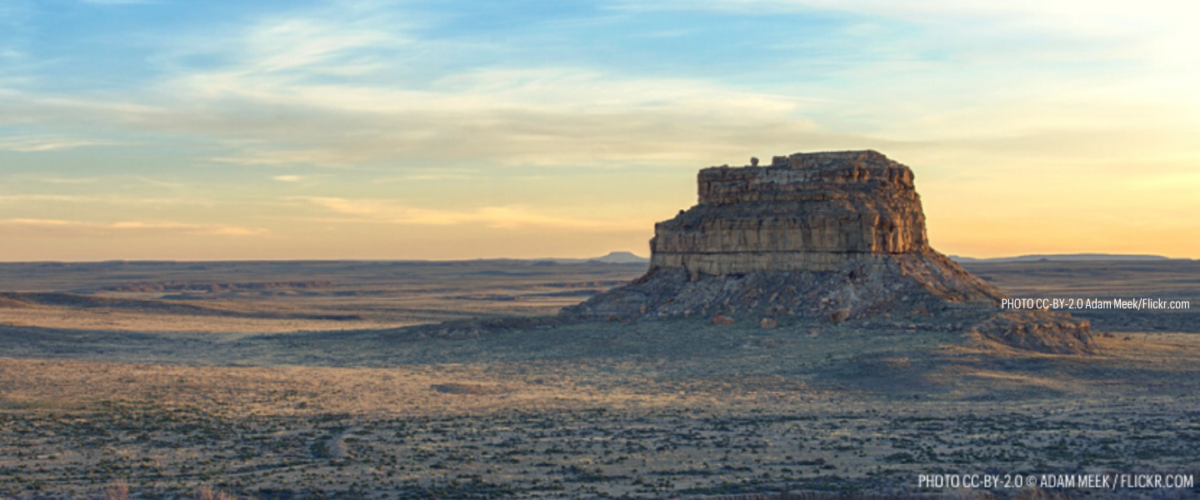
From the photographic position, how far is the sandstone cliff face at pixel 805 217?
40062mm

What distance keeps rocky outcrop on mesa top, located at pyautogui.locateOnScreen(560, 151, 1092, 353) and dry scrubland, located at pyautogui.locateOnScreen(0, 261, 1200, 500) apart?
5.66 feet

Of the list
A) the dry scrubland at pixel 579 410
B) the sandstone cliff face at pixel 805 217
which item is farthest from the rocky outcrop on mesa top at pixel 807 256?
the dry scrubland at pixel 579 410

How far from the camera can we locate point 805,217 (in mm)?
→ 40781

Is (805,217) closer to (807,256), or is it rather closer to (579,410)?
(807,256)

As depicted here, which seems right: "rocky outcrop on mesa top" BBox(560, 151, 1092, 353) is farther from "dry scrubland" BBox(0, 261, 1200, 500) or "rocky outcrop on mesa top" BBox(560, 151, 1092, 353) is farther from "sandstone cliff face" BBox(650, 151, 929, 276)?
"dry scrubland" BBox(0, 261, 1200, 500)

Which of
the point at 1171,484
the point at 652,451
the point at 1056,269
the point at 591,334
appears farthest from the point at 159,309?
the point at 1056,269

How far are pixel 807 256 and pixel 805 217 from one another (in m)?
1.52

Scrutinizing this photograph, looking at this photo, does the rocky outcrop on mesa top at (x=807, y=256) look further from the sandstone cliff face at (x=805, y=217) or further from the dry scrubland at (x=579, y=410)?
the dry scrubland at (x=579, y=410)

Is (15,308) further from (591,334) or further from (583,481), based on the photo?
(583,481)

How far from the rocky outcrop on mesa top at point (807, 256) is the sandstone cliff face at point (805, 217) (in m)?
0.04

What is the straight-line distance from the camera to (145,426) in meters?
21.8

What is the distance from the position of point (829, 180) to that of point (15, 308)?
43016mm

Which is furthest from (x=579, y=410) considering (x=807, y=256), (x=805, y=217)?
(x=805, y=217)

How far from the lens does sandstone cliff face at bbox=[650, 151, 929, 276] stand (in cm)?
4006
